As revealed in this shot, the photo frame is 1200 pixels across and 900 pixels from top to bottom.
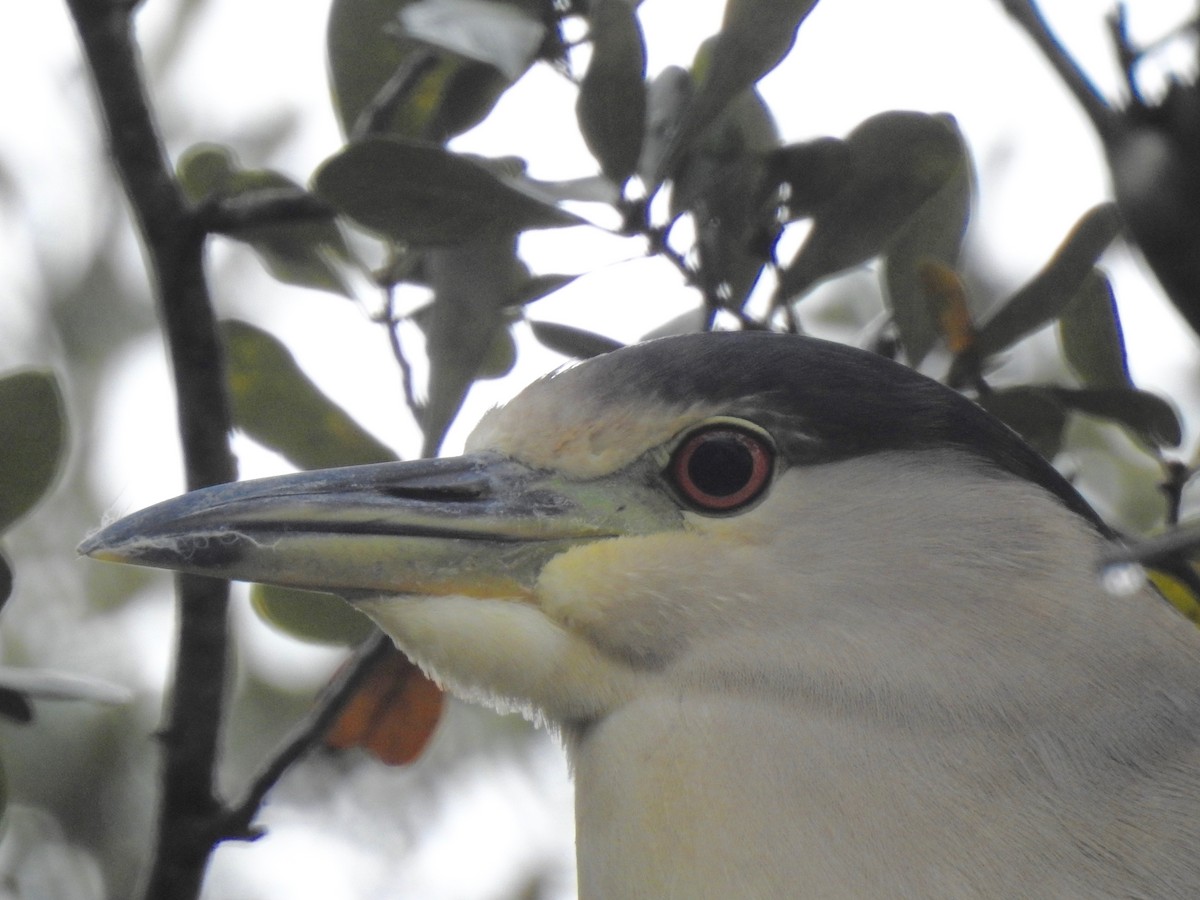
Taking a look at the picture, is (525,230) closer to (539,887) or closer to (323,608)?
(323,608)

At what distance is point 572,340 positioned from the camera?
205 centimetres

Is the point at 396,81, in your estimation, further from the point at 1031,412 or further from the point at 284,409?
the point at 1031,412

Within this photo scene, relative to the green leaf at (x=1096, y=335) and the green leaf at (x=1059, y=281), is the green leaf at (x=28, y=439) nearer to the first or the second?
the green leaf at (x=1059, y=281)

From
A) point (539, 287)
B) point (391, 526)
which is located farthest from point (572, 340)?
point (391, 526)

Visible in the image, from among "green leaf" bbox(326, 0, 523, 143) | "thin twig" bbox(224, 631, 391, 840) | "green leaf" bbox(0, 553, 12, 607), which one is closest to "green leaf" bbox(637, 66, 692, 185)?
"green leaf" bbox(326, 0, 523, 143)

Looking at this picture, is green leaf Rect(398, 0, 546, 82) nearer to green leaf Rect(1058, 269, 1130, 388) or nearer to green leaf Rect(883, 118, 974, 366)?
green leaf Rect(883, 118, 974, 366)

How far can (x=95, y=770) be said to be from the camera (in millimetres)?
3508

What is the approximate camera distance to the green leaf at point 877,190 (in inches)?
75.9

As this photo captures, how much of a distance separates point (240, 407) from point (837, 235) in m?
0.88

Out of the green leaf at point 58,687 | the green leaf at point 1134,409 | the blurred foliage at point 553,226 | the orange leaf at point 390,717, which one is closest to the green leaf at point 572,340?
the blurred foliage at point 553,226

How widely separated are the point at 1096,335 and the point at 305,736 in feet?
3.87

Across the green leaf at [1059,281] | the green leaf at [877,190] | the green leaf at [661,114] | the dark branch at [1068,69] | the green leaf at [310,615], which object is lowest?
the green leaf at [310,615]

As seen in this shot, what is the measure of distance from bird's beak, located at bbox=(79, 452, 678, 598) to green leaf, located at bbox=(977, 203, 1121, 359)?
0.52 metres

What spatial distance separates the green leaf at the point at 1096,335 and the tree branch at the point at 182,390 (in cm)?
114
